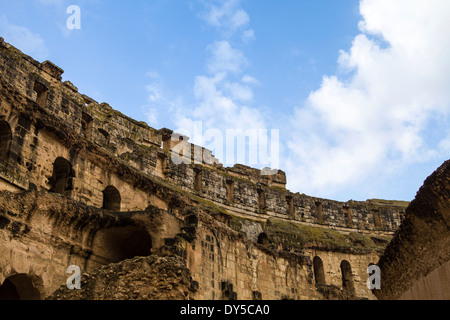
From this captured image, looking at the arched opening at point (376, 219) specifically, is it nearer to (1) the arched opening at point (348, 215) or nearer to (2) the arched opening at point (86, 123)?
(1) the arched opening at point (348, 215)

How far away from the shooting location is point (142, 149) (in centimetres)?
2648

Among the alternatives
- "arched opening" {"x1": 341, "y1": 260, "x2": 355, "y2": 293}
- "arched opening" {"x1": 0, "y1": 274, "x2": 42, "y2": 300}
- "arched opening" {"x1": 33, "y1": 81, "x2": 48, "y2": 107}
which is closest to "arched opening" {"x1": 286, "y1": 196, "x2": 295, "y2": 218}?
"arched opening" {"x1": 341, "y1": 260, "x2": 355, "y2": 293}

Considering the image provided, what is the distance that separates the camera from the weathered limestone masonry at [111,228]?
1184 cm

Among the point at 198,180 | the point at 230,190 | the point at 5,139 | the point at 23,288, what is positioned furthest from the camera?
the point at 230,190

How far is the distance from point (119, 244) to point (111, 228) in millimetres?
665

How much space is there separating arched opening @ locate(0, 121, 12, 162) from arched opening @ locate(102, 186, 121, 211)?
4.05 m

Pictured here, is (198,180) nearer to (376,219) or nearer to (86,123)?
(86,123)

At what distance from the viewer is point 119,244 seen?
15.0m

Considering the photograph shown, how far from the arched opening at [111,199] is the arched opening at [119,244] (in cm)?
243

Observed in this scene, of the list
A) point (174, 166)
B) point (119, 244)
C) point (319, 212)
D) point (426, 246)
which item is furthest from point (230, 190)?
point (426, 246)
